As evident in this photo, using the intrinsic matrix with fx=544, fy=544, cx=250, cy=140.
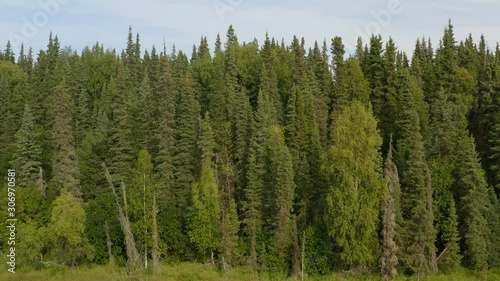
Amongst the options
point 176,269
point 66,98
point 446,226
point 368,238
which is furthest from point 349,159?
point 66,98

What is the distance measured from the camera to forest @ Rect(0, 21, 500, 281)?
57625 millimetres

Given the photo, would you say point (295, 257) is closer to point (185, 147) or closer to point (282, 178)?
point (282, 178)

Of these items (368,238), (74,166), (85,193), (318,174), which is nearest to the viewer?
(368,238)

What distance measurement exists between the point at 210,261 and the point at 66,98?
3559 centimetres

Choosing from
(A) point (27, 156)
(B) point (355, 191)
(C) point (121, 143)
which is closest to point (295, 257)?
(B) point (355, 191)

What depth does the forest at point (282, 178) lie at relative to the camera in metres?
57.6

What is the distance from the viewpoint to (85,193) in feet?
249

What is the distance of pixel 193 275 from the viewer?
5944 centimetres

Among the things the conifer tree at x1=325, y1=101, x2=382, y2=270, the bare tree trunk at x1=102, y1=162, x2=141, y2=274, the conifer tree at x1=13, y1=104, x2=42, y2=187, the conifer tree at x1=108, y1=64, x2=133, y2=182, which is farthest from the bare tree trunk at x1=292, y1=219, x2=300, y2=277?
the bare tree trunk at x1=102, y1=162, x2=141, y2=274

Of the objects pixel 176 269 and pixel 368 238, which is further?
pixel 176 269

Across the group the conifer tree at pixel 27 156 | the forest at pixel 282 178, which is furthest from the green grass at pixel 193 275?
the conifer tree at pixel 27 156

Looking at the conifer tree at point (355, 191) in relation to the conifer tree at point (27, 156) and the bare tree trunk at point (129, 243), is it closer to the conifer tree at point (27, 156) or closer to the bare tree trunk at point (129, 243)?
the conifer tree at point (27, 156)

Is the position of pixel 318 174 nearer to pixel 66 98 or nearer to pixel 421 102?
pixel 421 102

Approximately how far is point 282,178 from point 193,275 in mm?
14744
